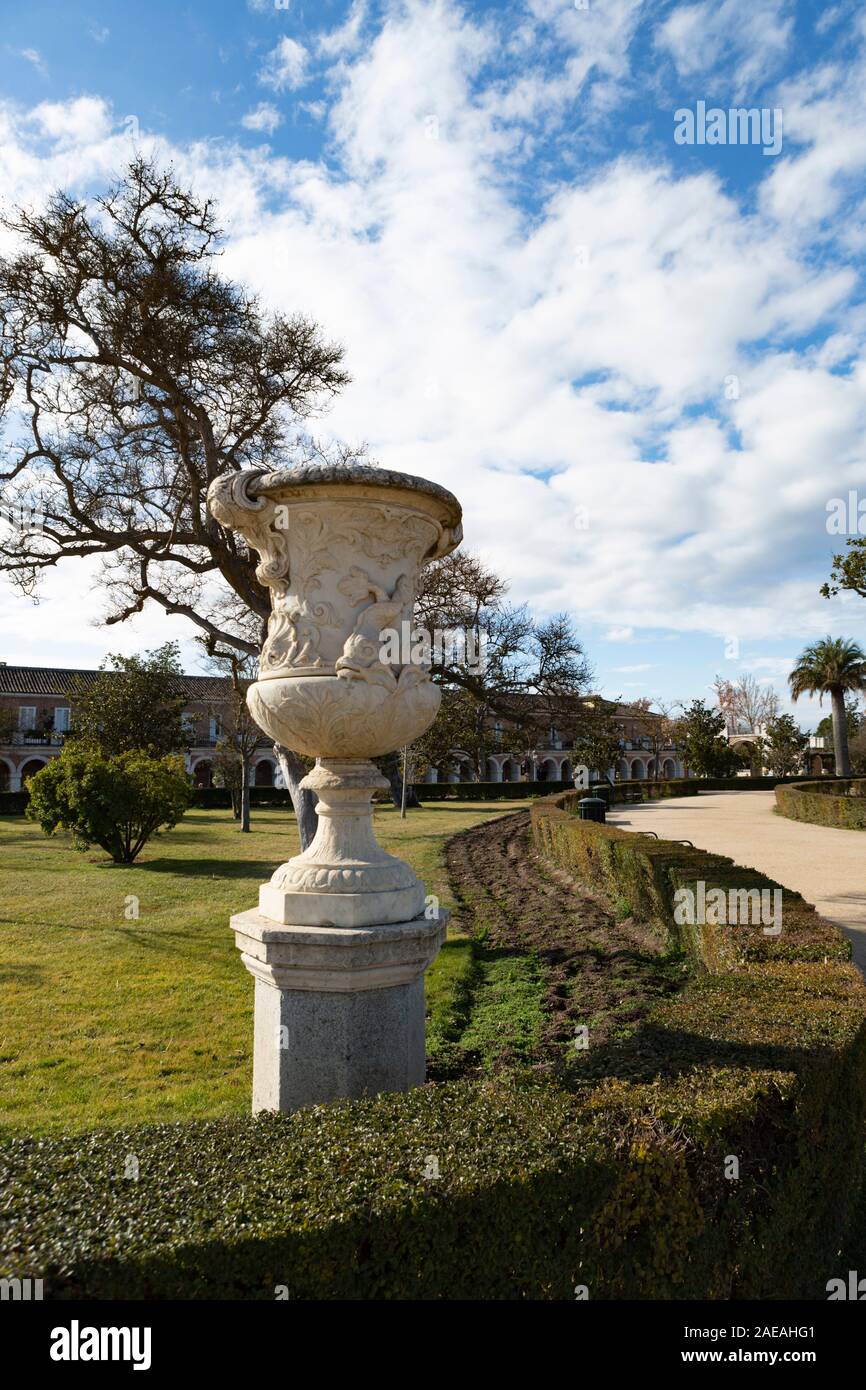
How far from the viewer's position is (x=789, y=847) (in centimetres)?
1475

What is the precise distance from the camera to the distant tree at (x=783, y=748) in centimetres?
4744

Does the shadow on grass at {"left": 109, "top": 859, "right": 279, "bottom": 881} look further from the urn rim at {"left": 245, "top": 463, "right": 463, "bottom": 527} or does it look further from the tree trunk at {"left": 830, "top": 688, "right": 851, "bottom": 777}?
the tree trunk at {"left": 830, "top": 688, "right": 851, "bottom": 777}

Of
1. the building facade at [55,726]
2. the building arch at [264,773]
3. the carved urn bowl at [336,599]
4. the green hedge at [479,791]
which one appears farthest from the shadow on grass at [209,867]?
the building arch at [264,773]

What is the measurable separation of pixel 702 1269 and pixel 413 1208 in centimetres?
94

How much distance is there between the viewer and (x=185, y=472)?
408 inches

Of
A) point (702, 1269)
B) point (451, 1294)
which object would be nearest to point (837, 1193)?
point (702, 1269)

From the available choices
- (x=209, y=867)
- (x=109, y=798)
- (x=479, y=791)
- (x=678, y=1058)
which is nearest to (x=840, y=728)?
(x=479, y=791)

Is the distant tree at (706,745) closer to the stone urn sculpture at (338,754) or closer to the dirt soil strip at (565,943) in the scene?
the dirt soil strip at (565,943)

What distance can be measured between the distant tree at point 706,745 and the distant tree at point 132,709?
27.1 metres

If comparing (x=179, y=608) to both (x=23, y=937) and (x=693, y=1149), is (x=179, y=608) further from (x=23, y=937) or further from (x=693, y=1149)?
(x=693, y=1149)

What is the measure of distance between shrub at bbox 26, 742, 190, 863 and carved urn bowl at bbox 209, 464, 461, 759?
10.4 metres

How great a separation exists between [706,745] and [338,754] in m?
41.7

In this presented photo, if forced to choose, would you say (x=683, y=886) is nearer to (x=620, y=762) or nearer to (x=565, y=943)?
(x=565, y=943)

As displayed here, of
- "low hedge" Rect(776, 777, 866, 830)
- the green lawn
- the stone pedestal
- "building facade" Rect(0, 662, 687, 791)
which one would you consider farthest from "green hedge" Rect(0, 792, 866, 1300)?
"building facade" Rect(0, 662, 687, 791)
